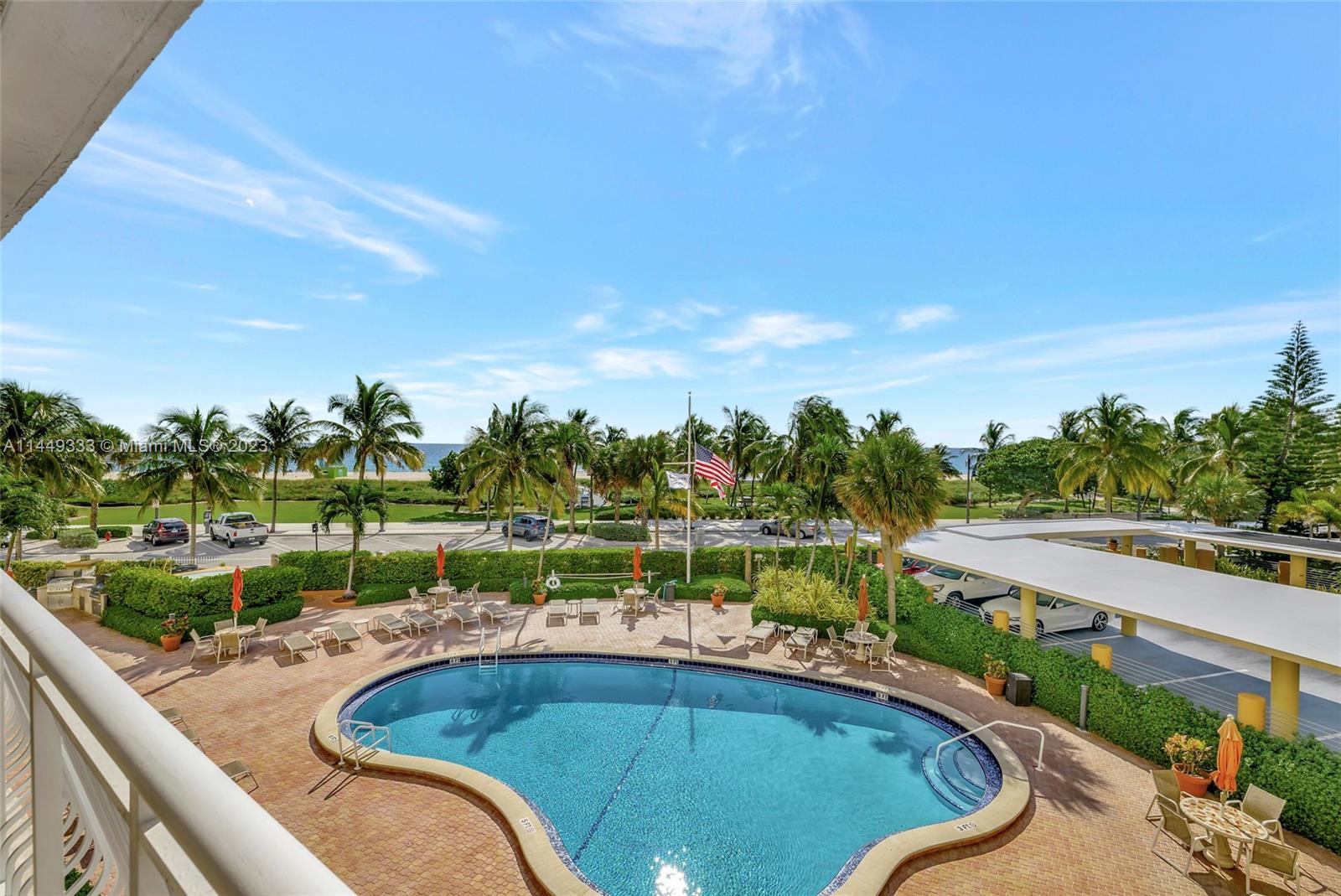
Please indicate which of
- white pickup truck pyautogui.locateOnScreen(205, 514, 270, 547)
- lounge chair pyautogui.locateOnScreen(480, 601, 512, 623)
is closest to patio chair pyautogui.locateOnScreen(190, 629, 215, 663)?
lounge chair pyautogui.locateOnScreen(480, 601, 512, 623)

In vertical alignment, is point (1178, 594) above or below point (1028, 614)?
above

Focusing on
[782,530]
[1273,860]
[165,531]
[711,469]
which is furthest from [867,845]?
[165,531]

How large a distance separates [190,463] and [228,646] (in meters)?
13.0

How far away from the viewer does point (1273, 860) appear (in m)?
8.38

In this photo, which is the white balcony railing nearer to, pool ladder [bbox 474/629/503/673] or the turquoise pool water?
the turquoise pool water

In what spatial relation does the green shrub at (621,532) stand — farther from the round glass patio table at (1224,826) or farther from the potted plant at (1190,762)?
the round glass patio table at (1224,826)

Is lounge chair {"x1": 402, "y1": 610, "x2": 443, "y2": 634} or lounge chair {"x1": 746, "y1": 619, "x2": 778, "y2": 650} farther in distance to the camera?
lounge chair {"x1": 402, "y1": 610, "x2": 443, "y2": 634}

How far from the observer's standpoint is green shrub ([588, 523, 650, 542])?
128 feet

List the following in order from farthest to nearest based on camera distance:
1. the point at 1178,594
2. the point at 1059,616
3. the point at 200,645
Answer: the point at 1059,616, the point at 200,645, the point at 1178,594

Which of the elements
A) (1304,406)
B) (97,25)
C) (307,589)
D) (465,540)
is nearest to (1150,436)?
(1304,406)

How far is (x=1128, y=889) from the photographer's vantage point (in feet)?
27.9

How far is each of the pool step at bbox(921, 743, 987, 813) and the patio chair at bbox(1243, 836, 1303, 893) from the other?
357cm

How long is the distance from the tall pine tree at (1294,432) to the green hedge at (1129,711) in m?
29.4

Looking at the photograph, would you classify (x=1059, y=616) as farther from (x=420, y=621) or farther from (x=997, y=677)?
(x=420, y=621)
